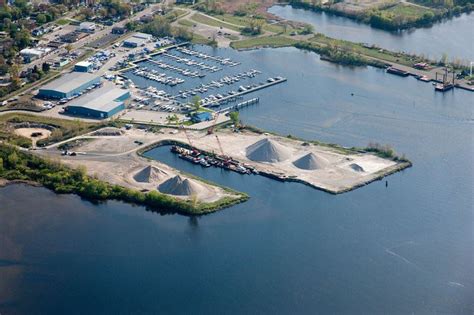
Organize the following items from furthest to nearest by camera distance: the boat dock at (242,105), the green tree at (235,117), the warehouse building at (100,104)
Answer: the boat dock at (242,105), the warehouse building at (100,104), the green tree at (235,117)

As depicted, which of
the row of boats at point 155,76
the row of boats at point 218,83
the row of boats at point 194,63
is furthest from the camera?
the row of boats at point 194,63

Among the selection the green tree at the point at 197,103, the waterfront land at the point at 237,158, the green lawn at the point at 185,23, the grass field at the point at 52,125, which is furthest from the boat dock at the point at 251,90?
the green lawn at the point at 185,23

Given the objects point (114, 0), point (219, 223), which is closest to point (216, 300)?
point (219, 223)

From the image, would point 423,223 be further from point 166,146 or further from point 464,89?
point 464,89

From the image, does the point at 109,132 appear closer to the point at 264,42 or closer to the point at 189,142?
the point at 189,142

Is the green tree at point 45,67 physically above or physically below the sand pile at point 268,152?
above

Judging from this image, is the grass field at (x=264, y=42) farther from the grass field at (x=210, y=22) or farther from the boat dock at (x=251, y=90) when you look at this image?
the boat dock at (x=251, y=90)

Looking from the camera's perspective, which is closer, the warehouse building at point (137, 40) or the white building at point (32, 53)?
A: the white building at point (32, 53)

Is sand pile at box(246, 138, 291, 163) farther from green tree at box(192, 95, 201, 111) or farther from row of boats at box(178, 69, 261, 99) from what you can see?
row of boats at box(178, 69, 261, 99)
